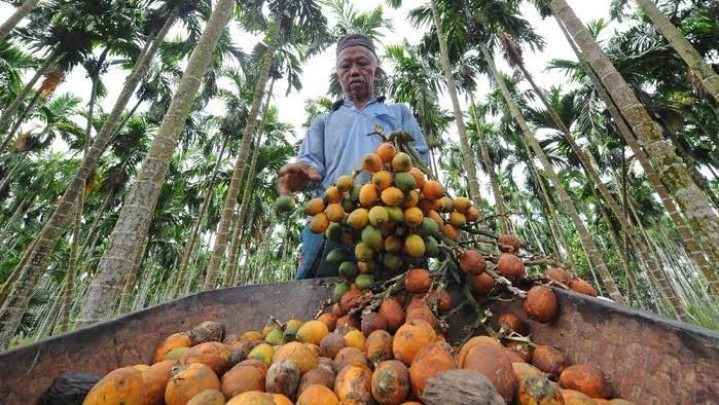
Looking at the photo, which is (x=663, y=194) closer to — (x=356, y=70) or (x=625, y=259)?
(x=356, y=70)

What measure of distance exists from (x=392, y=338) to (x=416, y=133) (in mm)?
1885

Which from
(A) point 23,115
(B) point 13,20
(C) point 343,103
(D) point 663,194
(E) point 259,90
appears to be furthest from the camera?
(A) point 23,115

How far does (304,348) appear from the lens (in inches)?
46.8

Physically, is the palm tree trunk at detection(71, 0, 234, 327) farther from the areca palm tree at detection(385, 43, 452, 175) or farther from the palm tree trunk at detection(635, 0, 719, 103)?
the areca palm tree at detection(385, 43, 452, 175)

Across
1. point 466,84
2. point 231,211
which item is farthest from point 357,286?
point 466,84

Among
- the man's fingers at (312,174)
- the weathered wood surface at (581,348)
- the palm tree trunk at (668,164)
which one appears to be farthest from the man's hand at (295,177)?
the palm tree trunk at (668,164)

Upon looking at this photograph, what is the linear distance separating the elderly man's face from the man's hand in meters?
0.98

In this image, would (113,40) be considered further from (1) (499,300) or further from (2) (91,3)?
(1) (499,300)

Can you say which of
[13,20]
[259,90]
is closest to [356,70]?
[13,20]

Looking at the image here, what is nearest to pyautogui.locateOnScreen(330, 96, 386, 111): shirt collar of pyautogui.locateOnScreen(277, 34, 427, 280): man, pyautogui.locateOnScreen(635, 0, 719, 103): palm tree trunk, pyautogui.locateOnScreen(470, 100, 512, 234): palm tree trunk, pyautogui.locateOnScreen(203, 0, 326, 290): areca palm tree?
pyautogui.locateOnScreen(277, 34, 427, 280): man

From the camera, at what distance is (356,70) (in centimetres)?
284

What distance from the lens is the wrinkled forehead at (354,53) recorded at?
9.27 ft

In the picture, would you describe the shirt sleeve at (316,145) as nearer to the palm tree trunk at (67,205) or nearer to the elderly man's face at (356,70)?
the elderly man's face at (356,70)

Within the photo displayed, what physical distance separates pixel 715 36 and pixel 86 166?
1752cm
